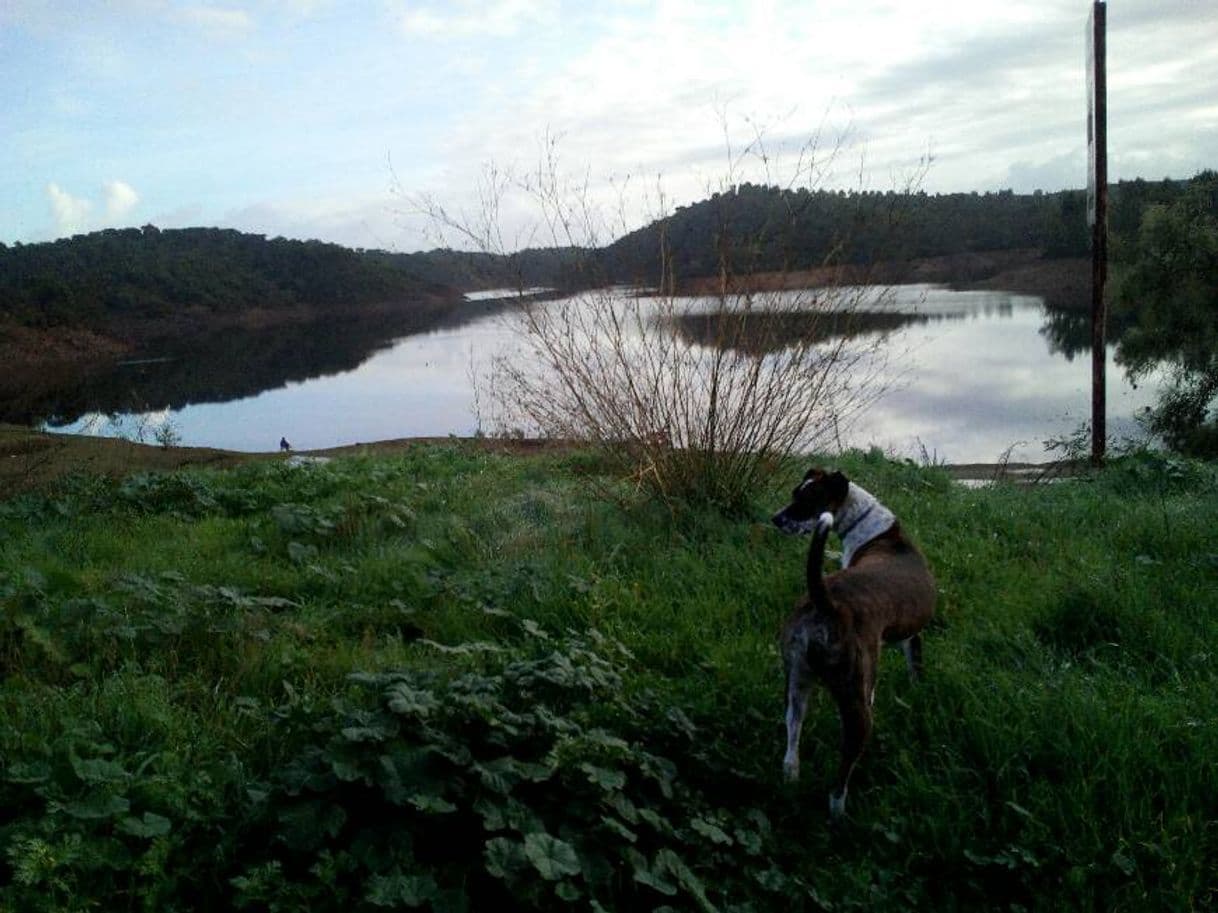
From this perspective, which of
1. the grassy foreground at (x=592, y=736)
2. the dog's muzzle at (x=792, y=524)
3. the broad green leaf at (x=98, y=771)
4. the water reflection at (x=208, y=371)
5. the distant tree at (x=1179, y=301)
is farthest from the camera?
the water reflection at (x=208, y=371)

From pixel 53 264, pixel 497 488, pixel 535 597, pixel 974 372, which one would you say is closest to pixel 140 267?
pixel 53 264

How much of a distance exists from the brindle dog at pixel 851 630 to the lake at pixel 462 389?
3.48 metres

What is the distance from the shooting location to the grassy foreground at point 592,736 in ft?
8.19

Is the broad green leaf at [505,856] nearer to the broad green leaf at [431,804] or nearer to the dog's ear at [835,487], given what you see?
the broad green leaf at [431,804]

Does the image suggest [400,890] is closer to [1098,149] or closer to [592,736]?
[592,736]

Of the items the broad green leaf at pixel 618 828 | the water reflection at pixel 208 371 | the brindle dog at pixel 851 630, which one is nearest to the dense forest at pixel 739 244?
the brindle dog at pixel 851 630

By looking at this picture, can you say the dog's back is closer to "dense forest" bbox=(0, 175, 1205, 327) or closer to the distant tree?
"dense forest" bbox=(0, 175, 1205, 327)

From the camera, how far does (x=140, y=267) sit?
57.3 metres

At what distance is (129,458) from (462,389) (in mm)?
22555

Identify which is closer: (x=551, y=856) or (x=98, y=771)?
(x=551, y=856)

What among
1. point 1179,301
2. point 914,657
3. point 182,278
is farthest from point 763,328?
point 182,278

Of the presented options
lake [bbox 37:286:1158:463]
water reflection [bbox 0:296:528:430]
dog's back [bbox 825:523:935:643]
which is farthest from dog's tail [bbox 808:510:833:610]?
water reflection [bbox 0:296:528:430]

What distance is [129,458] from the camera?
15180mm

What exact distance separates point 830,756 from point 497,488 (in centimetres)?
528
